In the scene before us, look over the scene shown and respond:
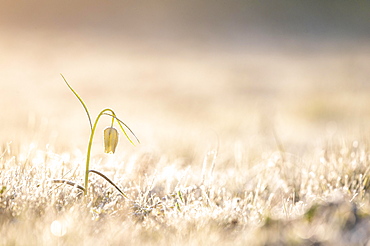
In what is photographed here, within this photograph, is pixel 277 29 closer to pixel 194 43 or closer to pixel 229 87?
pixel 194 43

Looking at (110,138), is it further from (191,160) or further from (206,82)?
(206,82)

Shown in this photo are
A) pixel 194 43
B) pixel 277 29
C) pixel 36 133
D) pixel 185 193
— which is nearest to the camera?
pixel 185 193

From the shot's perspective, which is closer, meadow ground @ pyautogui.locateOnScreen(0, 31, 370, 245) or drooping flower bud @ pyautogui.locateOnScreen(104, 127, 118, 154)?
meadow ground @ pyautogui.locateOnScreen(0, 31, 370, 245)

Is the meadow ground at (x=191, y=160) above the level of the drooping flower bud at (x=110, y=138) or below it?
below

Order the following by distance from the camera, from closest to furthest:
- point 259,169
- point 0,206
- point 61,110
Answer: point 0,206 → point 259,169 → point 61,110

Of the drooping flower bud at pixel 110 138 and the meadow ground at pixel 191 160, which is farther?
the drooping flower bud at pixel 110 138

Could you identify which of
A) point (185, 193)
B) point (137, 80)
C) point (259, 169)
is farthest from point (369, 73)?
point (185, 193)

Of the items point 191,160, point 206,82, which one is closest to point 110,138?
point 191,160

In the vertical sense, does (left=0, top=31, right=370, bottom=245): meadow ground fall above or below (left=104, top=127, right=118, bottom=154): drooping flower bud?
below
